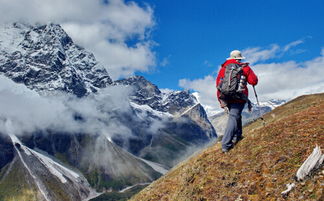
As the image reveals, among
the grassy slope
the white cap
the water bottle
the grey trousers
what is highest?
the white cap

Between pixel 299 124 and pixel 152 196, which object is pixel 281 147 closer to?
pixel 299 124

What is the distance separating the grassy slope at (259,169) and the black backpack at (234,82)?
11.1ft

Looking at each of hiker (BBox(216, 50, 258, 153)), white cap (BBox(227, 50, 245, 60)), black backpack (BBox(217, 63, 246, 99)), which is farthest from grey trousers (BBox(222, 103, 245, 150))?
white cap (BBox(227, 50, 245, 60))

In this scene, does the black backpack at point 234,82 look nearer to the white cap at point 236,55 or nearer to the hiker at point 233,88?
the hiker at point 233,88

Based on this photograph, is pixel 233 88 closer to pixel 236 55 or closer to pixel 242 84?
pixel 242 84

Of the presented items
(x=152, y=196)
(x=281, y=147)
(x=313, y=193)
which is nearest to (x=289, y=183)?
(x=313, y=193)

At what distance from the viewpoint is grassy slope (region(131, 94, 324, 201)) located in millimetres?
15438

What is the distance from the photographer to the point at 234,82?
19.9 meters

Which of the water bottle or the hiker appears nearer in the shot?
the water bottle

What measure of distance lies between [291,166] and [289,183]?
1557 mm

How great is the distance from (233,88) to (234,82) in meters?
0.36

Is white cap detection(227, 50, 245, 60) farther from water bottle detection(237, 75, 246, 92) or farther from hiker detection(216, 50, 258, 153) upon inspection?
water bottle detection(237, 75, 246, 92)

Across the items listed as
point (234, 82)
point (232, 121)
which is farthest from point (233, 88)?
point (232, 121)

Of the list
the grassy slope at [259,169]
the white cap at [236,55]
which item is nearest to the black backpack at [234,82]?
the white cap at [236,55]
